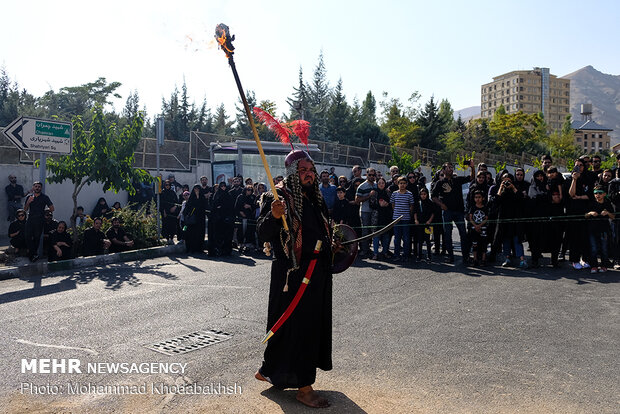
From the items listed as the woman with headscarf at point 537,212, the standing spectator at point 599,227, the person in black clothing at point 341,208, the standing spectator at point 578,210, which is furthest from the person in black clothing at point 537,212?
the person in black clothing at point 341,208

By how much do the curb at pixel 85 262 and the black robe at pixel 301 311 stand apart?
296 inches

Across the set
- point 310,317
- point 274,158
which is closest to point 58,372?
point 310,317

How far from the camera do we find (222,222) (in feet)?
44.7

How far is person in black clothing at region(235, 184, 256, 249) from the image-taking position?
14.0 metres

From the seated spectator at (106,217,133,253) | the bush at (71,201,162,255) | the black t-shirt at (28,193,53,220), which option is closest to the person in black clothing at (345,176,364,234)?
the bush at (71,201,162,255)

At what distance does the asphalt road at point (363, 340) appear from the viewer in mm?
4453

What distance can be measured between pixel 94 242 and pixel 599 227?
10353mm

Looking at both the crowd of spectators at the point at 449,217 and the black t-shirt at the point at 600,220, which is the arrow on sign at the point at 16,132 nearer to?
the crowd of spectators at the point at 449,217

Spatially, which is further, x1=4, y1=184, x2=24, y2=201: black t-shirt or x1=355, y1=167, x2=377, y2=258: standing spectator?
x1=4, y1=184, x2=24, y2=201: black t-shirt

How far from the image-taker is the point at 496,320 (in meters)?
6.88

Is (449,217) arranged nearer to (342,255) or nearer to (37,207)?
(342,255)

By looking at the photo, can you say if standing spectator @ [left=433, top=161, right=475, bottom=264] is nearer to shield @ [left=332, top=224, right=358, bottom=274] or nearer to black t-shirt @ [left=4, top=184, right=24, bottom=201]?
shield @ [left=332, top=224, right=358, bottom=274]

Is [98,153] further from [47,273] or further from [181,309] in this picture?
[181,309]

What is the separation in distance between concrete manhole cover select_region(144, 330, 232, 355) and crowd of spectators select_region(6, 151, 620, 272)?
20.8 feet
